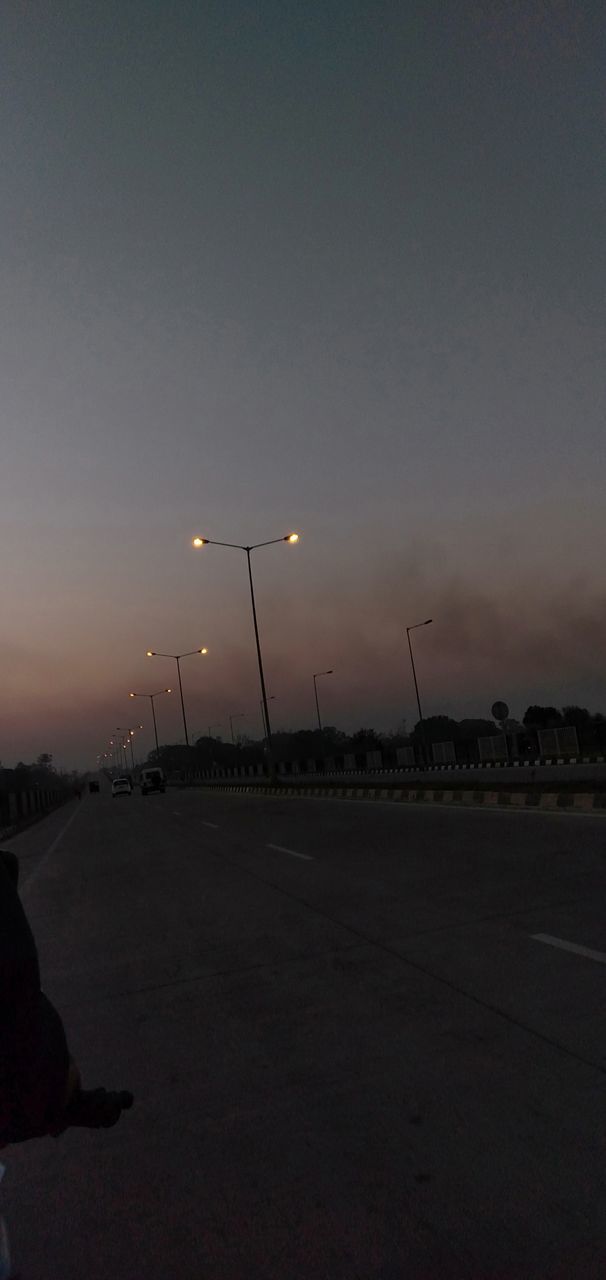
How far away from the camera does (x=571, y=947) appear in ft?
23.1

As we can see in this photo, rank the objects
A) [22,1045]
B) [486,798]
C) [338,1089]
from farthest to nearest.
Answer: [486,798]
[338,1089]
[22,1045]

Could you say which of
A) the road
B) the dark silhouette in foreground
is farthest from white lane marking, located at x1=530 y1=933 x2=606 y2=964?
the dark silhouette in foreground

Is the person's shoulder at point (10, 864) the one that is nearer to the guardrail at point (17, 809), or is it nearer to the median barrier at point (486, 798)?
the median barrier at point (486, 798)

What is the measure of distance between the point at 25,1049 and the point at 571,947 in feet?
17.4

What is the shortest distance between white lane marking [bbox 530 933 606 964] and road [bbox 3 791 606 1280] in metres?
0.04

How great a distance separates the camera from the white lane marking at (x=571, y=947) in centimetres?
667

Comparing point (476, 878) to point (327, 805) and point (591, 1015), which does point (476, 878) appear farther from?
point (327, 805)

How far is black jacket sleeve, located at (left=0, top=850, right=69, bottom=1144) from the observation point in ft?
8.43

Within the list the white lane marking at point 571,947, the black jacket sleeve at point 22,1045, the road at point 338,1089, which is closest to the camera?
the black jacket sleeve at point 22,1045

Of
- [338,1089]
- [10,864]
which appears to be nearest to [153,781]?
[338,1089]

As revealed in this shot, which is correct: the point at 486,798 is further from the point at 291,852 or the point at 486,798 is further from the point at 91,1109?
the point at 91,1109

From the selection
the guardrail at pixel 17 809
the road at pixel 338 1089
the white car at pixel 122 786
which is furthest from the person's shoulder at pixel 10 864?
the white car at pixel 122 786

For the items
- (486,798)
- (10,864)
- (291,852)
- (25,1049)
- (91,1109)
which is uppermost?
(10,864)

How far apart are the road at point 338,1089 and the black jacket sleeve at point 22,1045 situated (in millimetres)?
1058
